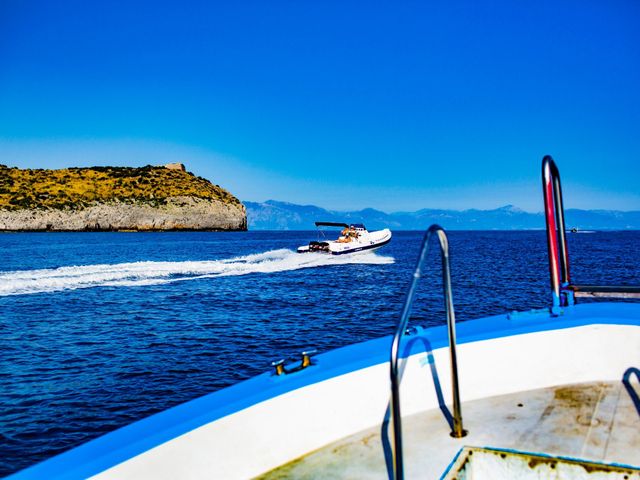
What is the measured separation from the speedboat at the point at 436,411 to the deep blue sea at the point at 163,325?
6647mm

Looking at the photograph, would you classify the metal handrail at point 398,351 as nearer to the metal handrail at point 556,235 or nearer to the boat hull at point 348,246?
the metal handrail at point 556,235

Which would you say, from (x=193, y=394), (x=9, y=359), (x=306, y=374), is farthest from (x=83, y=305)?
(x=306, y=374)

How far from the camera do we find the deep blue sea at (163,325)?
9.91 metres

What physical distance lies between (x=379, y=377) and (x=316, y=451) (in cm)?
74

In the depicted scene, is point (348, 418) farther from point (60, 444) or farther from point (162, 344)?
point (162, 344)

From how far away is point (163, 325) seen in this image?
691 inches

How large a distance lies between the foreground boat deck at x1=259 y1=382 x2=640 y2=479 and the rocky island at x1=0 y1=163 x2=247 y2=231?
150 m

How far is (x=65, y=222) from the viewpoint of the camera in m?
136

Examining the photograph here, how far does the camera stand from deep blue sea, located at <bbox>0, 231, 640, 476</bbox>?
390 inches

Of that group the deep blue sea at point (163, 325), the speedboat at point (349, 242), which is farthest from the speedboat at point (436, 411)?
the speedboat at point (349, 242)

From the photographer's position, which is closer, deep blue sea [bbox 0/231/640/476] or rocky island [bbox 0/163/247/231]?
deep blue sea [bbox 0/231/640/476]

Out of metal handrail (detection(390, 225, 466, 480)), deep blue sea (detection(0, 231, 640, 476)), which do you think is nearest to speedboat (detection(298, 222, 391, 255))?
deep blue sea (detection(0, 231, 640, 476))

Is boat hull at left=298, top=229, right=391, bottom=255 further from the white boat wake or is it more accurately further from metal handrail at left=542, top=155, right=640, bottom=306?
metal handrail at left=542, top=155, right=640, bottom=306

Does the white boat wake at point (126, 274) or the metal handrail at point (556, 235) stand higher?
the metal handrail at point (556, 235)
